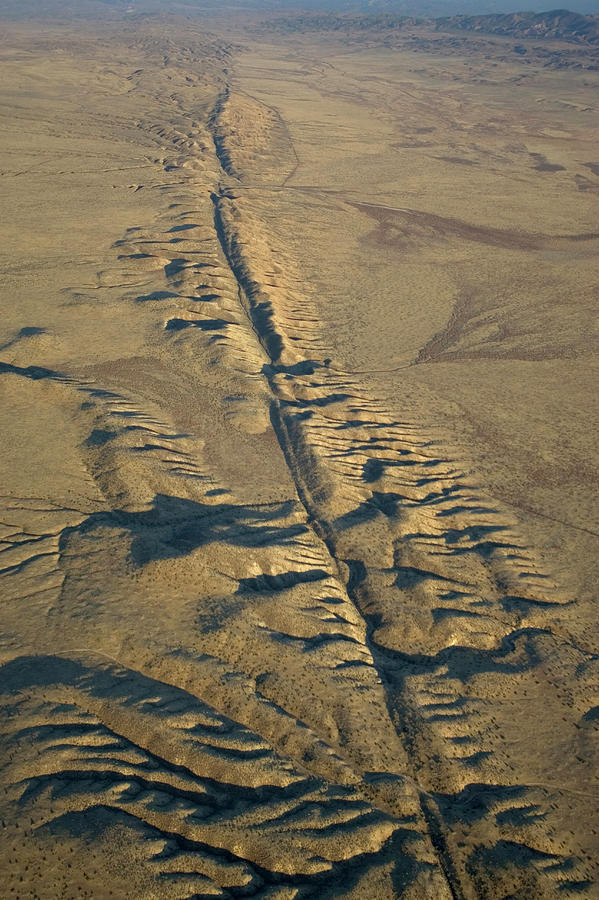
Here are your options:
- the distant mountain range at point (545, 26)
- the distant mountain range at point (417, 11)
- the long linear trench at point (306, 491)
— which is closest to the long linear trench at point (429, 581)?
the long linear trench at point (306, 491)

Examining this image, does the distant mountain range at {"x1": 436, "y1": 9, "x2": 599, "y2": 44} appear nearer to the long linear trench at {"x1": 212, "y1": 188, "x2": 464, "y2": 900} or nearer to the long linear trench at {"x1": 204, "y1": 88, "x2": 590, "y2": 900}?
the long linear trench at {"x1": 212, "y1": 188, "x2": 464, "y2": 900}

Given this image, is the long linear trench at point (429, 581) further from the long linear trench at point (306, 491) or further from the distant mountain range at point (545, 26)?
the distant mountain range at point (545, 26)

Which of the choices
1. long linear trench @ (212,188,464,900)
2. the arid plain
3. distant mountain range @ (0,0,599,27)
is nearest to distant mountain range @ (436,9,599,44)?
distant mountain range @ (0,0,599,27)

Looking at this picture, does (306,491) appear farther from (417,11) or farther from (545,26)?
(417,11)

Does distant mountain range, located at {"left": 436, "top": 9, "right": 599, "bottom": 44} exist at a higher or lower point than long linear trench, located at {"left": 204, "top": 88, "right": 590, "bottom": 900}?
higher

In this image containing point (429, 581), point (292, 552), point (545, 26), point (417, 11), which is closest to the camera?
point (429, 581)

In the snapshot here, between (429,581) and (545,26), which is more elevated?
(545,26)

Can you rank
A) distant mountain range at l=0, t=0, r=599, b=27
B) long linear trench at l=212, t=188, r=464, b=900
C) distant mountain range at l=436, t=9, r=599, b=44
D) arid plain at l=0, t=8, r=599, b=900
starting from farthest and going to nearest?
distant mountain range at l=0, t=0, r=599, b=27 → distant mountain range at l=436, t=9, r=599, b=44 → long linear trench at l=212, t=188, r=464, b=900 → arid plain at l=0, t=8, r=599, b=900

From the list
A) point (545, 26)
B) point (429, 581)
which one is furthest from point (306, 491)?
point (545, 26)
